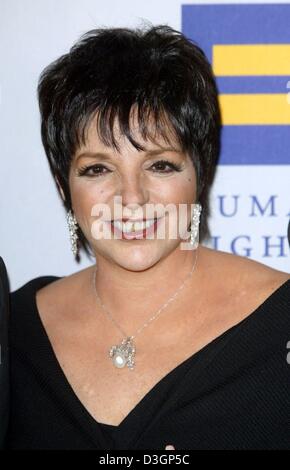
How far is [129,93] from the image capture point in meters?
1.75

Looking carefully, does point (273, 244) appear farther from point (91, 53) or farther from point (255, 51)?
point (91, 53)

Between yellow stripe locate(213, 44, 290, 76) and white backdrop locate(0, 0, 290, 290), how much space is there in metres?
0.13

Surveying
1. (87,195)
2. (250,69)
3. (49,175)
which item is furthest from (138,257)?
(250,69)

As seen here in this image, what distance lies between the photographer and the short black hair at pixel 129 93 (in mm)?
1747

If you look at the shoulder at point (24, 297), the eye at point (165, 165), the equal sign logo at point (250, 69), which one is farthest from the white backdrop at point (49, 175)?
the eye at point (165, 165)

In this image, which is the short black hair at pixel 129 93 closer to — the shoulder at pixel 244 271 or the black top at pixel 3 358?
the shoulder at pixel 244 271

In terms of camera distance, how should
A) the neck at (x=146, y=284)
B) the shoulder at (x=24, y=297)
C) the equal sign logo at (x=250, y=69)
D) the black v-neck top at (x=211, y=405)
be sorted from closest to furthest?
the black v-neck top at (x=211, y=405) → the neck at (x=146, y=284) → the shoulder at (x=24, y=297) → the equal sign logo at (x=250, y=69)

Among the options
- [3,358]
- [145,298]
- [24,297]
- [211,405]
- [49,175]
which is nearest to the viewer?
[211,405]

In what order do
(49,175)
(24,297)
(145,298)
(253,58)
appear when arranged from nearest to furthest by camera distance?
(145,298) → (24,297) → (253,58) → (49,175)

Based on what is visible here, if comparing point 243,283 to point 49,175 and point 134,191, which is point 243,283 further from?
point 49,175

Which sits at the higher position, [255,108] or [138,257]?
[255,108]

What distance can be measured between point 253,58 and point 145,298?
2.41ft

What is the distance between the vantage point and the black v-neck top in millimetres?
1690

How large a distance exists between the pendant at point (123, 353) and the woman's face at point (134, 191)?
0.65 feet
